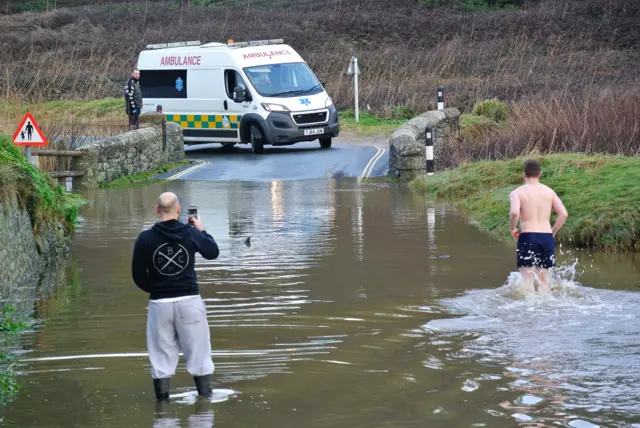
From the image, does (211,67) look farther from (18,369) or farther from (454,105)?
(18,369)

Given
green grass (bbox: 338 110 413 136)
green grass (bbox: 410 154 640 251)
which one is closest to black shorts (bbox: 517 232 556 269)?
green grass (bbox: 410 154 640 251)

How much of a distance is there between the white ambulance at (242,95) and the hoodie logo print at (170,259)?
18.9m

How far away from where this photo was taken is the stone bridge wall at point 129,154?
22.3 metres

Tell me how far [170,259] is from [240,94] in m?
19.3

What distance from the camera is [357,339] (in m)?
9.92

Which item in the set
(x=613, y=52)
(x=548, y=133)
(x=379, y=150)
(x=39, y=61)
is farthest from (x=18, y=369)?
(x=39, y=61)

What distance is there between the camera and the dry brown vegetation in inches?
1462

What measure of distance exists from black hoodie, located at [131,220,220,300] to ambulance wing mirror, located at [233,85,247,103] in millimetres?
19164

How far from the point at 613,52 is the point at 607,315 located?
35.0 meters

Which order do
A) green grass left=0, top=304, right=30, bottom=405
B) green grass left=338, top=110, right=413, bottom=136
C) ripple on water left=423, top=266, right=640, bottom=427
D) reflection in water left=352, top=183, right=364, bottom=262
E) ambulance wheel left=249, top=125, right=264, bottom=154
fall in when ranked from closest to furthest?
1. ripple on water left=423, top=266, right=640, bottom=427
2. green grass left=0, top=304, right=30, bottom=405
3. reflection in water left=352, top=183, right=364, bottom=262
4. ambulance wheel left=249, top=125, right=264, bottom=154
5. green grass left=338, top=110, right=413, bottom=136

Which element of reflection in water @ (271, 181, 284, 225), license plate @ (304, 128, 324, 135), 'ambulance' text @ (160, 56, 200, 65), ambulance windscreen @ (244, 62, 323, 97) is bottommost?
reflection in water @ (271, 181, 284, 225)

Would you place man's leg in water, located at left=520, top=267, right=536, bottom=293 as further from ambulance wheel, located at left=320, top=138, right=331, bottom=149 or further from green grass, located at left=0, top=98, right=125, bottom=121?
green grass, located at left=0, top=98, right=125, bottom=121

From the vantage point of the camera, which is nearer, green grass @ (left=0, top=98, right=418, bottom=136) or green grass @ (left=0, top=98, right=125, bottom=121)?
green grass @ (left=0, top=98, right=418, bottom=136)

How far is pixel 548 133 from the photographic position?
71.0 feet
